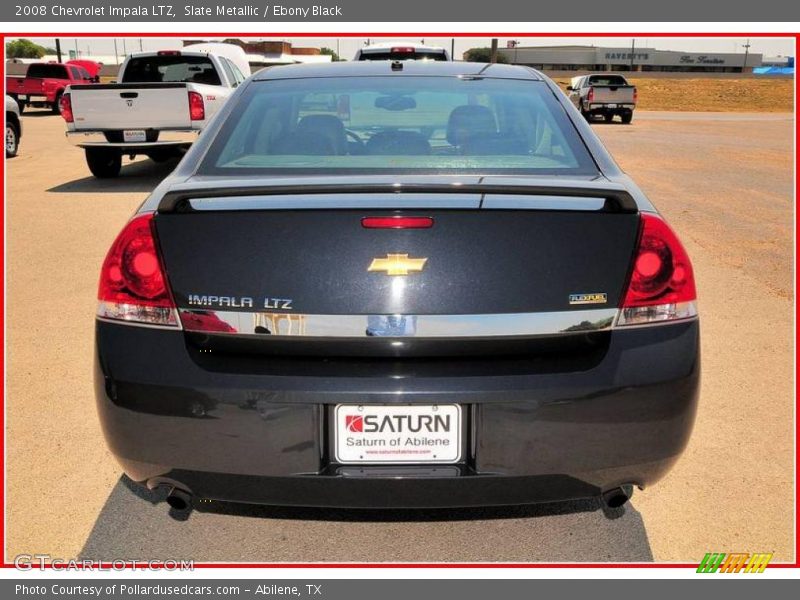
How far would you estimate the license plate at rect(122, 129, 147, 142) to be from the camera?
39.5 ft

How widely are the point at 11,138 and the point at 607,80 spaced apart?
22.0 metres

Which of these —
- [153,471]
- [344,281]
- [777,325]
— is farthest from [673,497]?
[777,325]

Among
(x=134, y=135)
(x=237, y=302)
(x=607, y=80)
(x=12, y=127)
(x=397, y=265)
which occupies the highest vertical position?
(x=397, y=265)

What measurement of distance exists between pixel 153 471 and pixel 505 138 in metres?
1.79

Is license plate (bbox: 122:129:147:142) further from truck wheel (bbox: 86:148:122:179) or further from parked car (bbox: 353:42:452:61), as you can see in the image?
parked car (bbox: 353:42:452:61)

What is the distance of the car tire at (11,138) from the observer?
15062 millimetres

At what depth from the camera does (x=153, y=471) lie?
251 cm

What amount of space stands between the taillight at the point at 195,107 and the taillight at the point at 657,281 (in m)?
10.5

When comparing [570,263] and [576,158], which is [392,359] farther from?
[576,158]

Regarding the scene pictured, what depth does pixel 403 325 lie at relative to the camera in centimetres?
233

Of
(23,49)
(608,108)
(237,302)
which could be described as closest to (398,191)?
(237,302)

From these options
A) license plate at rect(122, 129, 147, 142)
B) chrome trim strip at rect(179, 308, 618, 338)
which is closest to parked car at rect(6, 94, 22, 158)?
license plate at rect(122, 129, 147, 142)

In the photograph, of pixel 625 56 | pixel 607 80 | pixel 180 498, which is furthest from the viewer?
pixel 625 56

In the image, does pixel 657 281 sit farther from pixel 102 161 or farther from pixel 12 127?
pixel 12 127
